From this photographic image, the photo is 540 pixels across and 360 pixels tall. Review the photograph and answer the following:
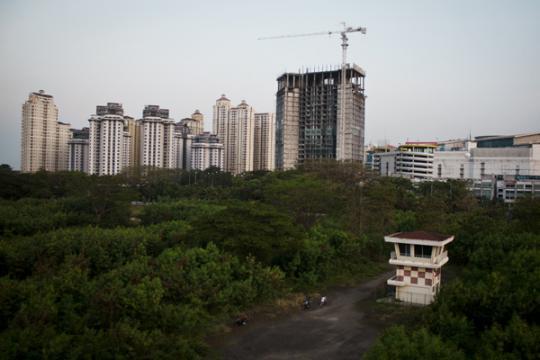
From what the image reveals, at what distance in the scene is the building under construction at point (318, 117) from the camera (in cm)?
8100

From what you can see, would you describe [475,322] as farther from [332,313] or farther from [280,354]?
[332,313]

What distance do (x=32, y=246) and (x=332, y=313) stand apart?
1296 centimetres

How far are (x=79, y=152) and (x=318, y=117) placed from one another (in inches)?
1897

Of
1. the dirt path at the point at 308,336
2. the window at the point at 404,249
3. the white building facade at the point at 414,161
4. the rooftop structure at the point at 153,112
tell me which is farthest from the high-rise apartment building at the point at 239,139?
the dirt path at the point at 308,336

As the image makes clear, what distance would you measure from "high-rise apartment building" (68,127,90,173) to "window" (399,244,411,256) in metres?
81.7

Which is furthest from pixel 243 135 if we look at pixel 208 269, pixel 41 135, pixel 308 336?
pixel 308 336

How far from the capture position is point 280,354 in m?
14.1

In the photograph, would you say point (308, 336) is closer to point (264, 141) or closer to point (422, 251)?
point (422, 251)

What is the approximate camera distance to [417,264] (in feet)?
61.9

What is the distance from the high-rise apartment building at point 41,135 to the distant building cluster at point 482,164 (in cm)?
6453

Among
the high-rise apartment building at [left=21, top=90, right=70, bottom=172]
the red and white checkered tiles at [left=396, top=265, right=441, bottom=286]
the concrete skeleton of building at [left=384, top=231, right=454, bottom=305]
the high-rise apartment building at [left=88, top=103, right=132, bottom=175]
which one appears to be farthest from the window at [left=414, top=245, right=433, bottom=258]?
the high-rise apartment building at [left=21, top=90, right=70, bottom=172]

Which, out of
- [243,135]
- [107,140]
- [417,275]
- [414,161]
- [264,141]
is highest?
[243,135]

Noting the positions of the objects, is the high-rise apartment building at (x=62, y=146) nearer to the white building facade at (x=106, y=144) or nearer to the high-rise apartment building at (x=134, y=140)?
the high-rise apartment building at (x=134, y=140)

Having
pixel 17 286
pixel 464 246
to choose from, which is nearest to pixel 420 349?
pixel 17 286
